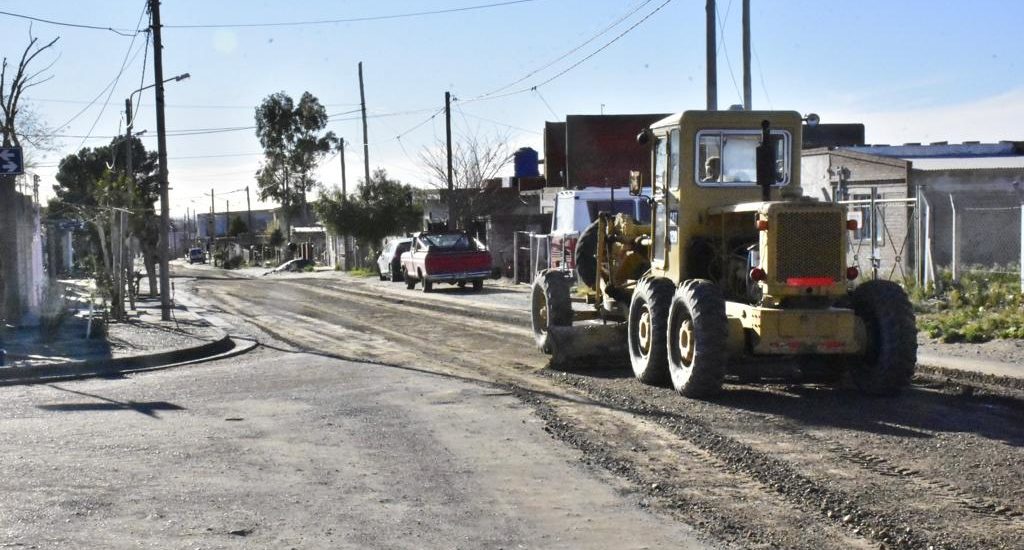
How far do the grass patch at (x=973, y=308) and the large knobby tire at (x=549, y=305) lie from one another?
4.95m

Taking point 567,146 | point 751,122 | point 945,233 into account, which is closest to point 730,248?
point 751,122

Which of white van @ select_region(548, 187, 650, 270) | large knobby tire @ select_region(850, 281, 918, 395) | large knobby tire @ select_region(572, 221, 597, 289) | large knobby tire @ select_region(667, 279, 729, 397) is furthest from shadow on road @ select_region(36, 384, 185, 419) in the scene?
white van @ select_region(548, 187, 650, 270)

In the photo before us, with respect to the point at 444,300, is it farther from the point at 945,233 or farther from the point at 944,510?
the point at 944,510

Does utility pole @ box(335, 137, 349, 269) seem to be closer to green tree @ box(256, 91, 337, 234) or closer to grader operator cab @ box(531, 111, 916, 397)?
green tree @ box(256, 91, 337, 234)

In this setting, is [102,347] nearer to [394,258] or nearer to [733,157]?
[733,157]

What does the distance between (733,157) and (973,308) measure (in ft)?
23.1

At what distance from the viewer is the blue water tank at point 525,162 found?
55312 millimetres

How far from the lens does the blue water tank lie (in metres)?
55.3

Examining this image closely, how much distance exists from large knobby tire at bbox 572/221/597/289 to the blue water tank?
3987 centimetres

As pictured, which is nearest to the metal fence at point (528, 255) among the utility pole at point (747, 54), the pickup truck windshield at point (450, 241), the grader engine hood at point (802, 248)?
the pickup truck windshield at point (450, 241)

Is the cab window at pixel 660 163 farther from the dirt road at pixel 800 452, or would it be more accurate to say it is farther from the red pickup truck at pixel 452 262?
the red pickup truck at pixel 452 262

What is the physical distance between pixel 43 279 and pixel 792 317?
19.3m

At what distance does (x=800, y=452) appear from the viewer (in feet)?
28.6

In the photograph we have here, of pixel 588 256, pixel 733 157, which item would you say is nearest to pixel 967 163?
pixel 588 256
